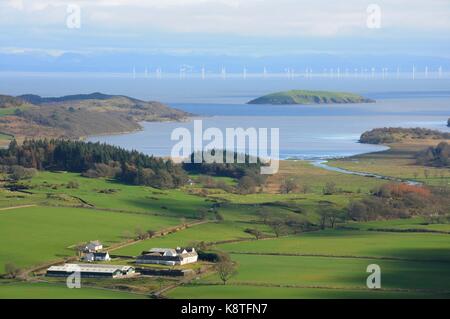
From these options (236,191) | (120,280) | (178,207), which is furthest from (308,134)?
(120,280)

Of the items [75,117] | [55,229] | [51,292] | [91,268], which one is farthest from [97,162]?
[75,117]

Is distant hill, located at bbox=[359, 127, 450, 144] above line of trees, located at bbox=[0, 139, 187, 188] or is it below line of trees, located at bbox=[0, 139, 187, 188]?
below

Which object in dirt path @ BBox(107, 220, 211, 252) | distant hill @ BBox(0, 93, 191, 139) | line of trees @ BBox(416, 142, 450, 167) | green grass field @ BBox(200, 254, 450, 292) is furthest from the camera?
distant hill @ BBox(0, 93, 191, 139)

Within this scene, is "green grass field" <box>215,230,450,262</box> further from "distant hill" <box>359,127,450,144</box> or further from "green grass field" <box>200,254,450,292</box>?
"distant hill" <box>359,127,450,144</box>

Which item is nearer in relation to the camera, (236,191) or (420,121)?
(236,191)

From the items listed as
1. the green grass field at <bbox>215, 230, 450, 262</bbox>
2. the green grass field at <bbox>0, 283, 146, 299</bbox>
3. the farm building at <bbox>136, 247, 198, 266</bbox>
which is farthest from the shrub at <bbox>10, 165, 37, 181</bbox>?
the green grass field at <bbox>0, 283, 146, 299</bbox>
